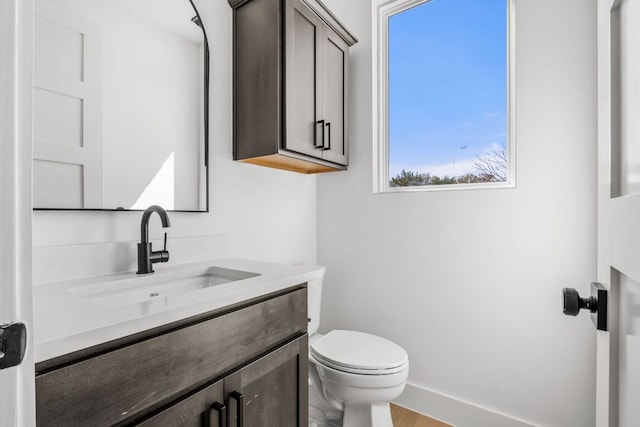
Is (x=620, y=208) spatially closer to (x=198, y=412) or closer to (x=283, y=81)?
(x=198, y=412)

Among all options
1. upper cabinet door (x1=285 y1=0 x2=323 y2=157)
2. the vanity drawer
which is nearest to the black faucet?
the vanity drawer

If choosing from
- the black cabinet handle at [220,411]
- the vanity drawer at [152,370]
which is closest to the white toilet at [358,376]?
the vanity drawer at [152,370]

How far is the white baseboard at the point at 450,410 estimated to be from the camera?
152 cm

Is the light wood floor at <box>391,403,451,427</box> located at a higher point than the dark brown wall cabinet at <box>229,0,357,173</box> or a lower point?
lower

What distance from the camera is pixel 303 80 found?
1497mm

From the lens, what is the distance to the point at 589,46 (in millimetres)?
1318

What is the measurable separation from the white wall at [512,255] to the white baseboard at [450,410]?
1 cm

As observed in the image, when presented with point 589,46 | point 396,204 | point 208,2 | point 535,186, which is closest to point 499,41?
point 589,46

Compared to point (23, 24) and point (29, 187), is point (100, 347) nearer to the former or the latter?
point (29, 187)

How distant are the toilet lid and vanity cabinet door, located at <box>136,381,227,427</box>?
0.66 m

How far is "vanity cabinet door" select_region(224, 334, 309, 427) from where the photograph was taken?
830 millimetres

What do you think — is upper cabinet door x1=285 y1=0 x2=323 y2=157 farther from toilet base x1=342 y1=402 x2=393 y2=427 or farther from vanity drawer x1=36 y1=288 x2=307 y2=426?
toilet base x1=342 y1=402 x2=393 y2=427

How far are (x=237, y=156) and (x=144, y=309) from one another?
→ 0.98 metres

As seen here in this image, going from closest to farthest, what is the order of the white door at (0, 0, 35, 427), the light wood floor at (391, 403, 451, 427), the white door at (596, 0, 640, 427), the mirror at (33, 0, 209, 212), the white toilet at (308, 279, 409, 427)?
the white door at (0, 0, 35, 427) → the white door at (596, 0, 640, 427) → the mirror at (33, 0, 209, 212) → the white toilet at (308, 279, 409, 427) → the light wood floor at (391, 403, 451, 427)
